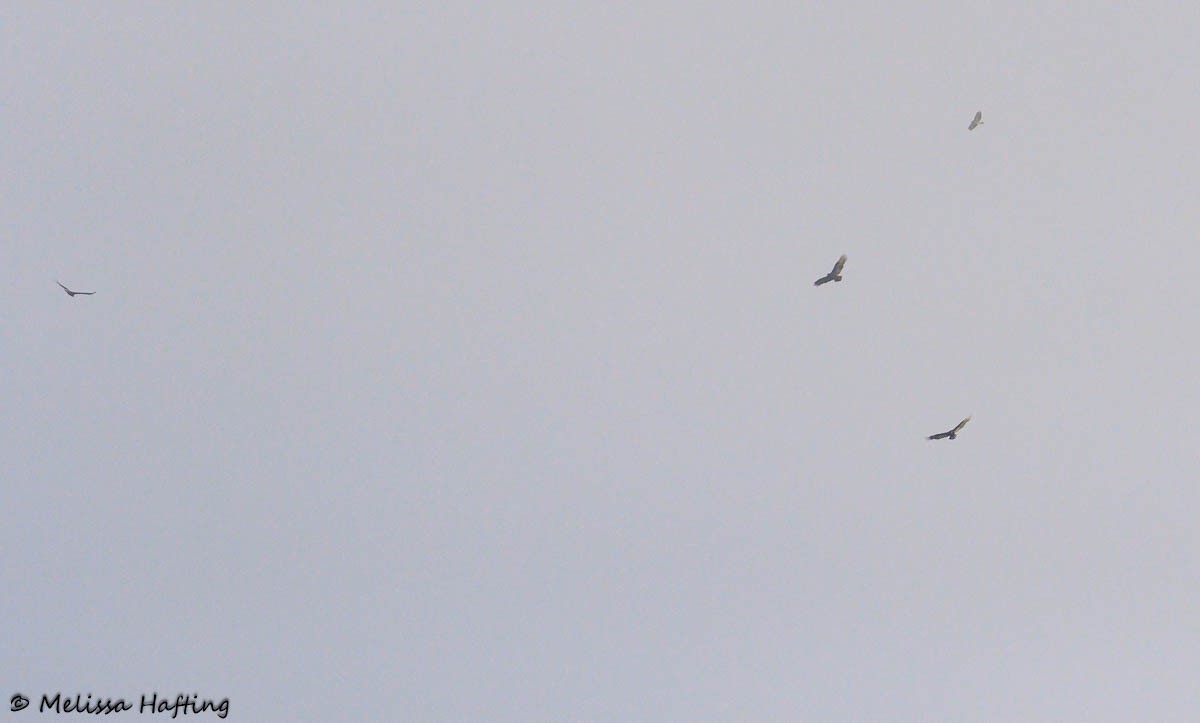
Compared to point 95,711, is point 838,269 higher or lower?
higher

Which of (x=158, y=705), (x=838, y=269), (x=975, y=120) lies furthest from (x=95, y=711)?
(x=975, y=120)

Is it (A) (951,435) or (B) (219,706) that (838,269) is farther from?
(B) (219,706)

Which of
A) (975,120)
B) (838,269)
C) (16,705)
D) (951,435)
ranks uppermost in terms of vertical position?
(975,120)

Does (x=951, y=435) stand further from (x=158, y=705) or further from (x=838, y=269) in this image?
(x=158, y=705)

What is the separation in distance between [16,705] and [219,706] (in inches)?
521

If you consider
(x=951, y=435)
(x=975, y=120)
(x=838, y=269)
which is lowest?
(x=951, y=435)

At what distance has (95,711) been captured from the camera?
272ft

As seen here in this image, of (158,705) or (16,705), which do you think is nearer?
(16,705)

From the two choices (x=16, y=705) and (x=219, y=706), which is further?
(x=219, y=706)

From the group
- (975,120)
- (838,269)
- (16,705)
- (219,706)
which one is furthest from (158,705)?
(975,120)

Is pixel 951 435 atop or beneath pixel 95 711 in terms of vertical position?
atop

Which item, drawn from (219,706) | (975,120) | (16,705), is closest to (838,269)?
(975,120)

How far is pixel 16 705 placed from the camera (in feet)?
261

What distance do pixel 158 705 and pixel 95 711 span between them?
4263mm
